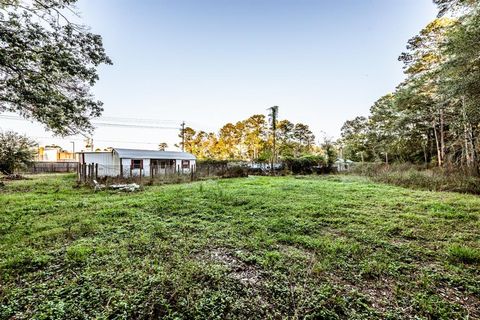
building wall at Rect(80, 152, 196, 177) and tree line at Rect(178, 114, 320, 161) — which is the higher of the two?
tree line at Rect(178, 114, 320, 161)

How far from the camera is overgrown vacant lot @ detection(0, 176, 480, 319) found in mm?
1934

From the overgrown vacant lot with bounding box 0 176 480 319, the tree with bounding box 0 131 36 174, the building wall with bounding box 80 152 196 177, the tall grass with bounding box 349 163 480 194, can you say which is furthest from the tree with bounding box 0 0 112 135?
the tall grass with bounding box 349 163 480 194

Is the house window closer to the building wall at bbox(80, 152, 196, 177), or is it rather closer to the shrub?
the building wall at bbox(80, 152, 196, 177)

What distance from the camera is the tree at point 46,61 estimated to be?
4.71 metres

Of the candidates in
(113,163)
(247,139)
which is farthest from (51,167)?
(247,139)

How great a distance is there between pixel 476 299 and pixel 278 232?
2.42 meters

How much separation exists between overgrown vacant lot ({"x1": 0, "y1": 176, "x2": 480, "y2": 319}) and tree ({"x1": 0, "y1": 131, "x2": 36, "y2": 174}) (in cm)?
1080

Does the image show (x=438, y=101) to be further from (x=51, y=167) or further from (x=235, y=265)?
(x=51, y=167)

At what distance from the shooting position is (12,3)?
471 cm

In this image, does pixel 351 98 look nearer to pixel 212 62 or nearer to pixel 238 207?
pixel 212 62

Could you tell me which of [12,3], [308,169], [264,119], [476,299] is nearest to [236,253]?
[476,299]

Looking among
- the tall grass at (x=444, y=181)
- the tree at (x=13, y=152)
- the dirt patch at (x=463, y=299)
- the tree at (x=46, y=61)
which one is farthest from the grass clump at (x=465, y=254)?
the tree at (x=13, y=152)

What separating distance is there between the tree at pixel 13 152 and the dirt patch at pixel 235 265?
15.8m

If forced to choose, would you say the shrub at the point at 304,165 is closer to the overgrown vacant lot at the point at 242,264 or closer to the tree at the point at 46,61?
the overgrown vacant lot at the point at 242,264
